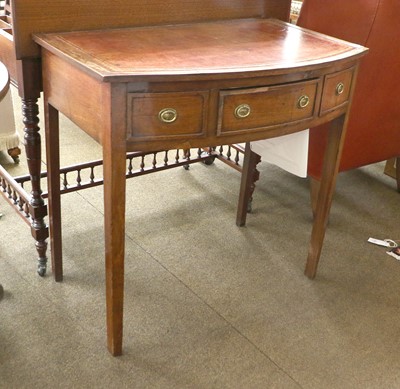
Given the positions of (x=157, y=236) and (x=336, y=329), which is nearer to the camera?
(x=336, y=329)

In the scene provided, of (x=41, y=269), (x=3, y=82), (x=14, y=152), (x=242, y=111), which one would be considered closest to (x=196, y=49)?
(x=242, y=111)

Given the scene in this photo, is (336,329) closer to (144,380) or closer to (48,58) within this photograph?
(144,380)

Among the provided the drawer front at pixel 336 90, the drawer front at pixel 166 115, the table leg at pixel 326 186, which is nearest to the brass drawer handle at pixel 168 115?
the drawer front at pixel 166 115

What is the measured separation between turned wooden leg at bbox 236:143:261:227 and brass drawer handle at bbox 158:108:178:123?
32.4 inches

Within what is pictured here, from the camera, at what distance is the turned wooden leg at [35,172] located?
1.59 meters

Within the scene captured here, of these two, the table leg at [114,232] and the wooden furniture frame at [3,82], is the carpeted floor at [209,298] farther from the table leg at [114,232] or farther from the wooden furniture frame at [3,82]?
the wooden furniture frame at [3,82]

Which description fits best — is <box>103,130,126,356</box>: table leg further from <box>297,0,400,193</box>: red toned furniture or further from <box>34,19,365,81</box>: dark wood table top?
<box>297,0,400,193</box>: red toned furniture

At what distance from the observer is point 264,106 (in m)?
1.37

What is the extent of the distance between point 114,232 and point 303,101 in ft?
1.89

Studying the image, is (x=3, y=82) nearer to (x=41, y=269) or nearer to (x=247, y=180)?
(x=41, y=269)

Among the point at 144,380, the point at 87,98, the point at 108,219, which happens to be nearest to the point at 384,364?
the point at 144,380

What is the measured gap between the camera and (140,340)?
64.9 inches

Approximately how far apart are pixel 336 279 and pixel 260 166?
3.06 feet

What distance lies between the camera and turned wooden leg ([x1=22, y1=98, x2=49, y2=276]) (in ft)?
5.23
